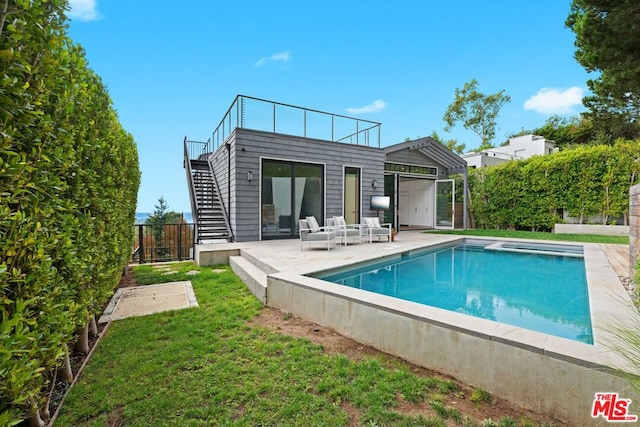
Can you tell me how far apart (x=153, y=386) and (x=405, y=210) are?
15.1m

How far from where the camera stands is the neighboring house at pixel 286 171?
9.13m

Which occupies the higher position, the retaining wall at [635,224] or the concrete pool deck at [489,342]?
the retaining wall at [635,224]

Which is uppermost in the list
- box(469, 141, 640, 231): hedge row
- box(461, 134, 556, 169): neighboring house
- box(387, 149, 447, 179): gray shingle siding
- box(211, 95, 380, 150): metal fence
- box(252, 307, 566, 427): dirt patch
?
box(461, 134, 556, 169): neighboring house

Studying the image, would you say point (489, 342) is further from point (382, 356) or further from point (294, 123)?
point (294, 123)

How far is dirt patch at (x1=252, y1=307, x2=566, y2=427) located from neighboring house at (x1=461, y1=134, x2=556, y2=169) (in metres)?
20.7

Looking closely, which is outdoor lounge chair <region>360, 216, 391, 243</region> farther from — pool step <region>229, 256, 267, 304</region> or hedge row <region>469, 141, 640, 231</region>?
hedge row <region>469, 141, 640, 231</region>

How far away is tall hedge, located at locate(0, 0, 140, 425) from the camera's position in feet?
4.20

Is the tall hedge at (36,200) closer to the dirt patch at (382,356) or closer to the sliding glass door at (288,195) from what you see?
the dirt patch at (382,356)

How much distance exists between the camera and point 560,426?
2.02m

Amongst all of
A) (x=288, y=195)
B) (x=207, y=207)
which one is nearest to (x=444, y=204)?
(x=288, y=195)

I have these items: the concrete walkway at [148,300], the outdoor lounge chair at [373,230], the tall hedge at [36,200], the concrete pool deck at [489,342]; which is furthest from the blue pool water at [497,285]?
the tall hedge at [36,200]

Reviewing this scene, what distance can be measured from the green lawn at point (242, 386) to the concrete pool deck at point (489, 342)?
0.19 metres

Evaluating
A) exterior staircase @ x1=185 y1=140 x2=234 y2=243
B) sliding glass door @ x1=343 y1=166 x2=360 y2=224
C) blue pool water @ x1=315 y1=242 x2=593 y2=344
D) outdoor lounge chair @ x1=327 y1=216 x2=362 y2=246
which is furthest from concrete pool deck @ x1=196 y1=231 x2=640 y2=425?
sliding glass door @ x1=343 y1=166 x2=360 y2=224

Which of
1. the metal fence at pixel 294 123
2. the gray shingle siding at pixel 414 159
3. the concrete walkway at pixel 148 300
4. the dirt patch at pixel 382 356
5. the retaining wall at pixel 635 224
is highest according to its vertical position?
the metal fence at pixel 294 123
